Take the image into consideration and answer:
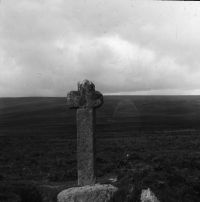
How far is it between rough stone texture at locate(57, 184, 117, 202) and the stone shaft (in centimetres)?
121

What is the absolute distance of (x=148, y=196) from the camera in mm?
8141

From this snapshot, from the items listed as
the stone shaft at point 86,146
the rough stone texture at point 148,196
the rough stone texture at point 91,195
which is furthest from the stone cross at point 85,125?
the rough stone texture at point 148,196

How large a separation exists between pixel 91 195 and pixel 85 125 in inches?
84.8

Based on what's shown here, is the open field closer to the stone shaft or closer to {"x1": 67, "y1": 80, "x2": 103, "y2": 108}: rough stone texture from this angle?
the stone shaft

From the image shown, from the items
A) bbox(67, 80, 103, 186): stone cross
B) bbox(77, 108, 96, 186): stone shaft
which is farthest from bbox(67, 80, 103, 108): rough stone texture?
bbox(77, 108, 96, 186): stone shaft

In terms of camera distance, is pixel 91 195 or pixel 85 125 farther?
pixel 85 125

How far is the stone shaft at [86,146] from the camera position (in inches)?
403

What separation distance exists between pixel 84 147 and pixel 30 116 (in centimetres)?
8334

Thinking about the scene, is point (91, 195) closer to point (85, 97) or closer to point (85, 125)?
point (85, 125)

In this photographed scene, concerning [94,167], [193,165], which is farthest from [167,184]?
[193,165]

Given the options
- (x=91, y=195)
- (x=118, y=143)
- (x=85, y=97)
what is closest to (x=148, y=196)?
(x=91, y=195)

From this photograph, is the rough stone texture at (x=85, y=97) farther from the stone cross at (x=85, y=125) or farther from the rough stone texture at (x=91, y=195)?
the rough stone texture at (x=91, y=195)

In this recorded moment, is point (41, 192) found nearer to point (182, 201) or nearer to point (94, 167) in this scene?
point (94, 167)

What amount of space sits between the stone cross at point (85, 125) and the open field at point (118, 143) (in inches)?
39.6
